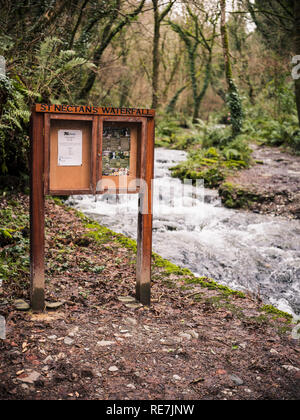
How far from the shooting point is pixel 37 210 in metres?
4.35

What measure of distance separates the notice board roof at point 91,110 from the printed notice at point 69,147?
9.9 inches

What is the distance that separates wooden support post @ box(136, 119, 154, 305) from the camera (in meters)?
4.70

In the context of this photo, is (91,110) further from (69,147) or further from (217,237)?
(217,237)

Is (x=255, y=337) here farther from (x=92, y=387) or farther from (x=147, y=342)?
(x=92, y=387)

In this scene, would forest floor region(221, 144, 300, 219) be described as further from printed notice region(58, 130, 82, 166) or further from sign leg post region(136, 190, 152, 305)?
printed notice region(58, 130, 82, 166)

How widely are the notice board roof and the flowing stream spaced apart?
2922 millimetres

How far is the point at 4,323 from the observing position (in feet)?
13.3

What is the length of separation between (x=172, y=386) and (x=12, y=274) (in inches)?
107

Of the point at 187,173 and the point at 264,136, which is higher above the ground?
the point at 264,136

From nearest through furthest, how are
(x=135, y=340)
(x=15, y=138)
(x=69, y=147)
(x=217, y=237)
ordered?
(x=135, y=340), (x=69, y=147), (x=15, y=138), (x=217, y=237)

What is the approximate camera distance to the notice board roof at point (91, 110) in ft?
13.7

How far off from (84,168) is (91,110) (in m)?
0.65

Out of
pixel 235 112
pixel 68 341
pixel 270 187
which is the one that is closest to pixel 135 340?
pixel 68 341
